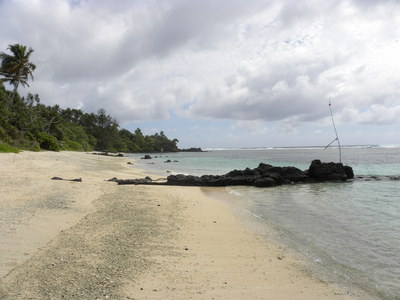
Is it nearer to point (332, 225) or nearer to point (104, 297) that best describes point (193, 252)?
point (104, 297)

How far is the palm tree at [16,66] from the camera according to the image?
160 feet

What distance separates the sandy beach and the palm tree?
49715mm

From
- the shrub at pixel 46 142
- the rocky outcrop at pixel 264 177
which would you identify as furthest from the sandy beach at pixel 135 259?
the shrub at pixel 46 142

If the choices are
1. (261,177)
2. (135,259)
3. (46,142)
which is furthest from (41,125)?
(135,259)

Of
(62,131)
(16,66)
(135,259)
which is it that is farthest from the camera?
(62,131)

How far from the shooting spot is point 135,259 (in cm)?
545

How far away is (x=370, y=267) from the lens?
240 inches

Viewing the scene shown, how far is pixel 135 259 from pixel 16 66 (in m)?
55.5

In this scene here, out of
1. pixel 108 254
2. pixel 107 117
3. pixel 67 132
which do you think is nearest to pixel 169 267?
pixel 108 254

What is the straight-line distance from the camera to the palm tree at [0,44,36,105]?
4888 cm

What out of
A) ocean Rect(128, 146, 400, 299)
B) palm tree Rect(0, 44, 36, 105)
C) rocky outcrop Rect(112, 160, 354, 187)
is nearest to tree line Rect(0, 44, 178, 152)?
palm tree Rect(0, 44, 36, 105)

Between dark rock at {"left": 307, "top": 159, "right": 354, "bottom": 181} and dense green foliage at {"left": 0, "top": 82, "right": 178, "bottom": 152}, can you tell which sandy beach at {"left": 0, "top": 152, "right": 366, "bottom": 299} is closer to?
dark rock at {"left": 307, "top": 159, "right": 354, "bottom": 181}

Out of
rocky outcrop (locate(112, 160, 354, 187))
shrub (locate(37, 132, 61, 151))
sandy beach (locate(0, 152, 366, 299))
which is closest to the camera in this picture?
sandy beach (locate(0, 152, 366, 299))

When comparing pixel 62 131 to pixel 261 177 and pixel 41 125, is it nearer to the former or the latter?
pixel 41 125
